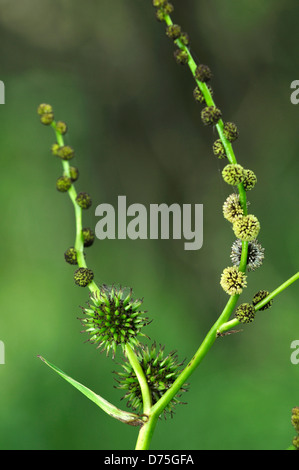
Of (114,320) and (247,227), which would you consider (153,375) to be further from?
(247,227)

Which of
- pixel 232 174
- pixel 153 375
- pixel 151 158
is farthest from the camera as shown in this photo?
pixel 151 158

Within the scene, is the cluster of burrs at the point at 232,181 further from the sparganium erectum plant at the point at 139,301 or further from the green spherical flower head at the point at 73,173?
the green spherical flower head at the point at 73,173

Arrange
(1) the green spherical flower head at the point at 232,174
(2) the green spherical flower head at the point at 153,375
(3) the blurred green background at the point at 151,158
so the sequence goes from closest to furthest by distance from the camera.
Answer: (1) the green spherical flower head at the point at 232,174 → (2) the green spherical flower head at the point at 153,375 → (3) the blurred green background at the point at 151,158

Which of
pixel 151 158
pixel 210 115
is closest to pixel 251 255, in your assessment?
pixel 210 115

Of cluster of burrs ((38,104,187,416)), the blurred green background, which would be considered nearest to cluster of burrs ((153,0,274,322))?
cluster of burrs ((38,104,187,416))

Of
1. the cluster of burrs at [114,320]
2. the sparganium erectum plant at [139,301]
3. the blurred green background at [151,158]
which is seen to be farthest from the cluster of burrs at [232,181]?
the blurred green background at [151,158]

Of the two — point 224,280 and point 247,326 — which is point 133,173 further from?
point 224,280
